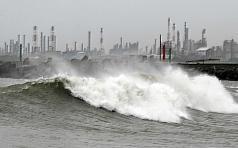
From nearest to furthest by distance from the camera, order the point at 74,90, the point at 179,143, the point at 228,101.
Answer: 1. the point at 179,143
2. the point at 74,90
3. the point at 228,101

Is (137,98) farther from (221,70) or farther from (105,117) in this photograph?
(221,70)

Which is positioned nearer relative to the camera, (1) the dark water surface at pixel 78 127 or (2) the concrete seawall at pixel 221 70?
(1) the dark water surface at pixel 78 127

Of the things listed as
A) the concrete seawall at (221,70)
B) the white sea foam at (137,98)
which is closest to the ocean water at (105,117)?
the white sea foam at (137,98)

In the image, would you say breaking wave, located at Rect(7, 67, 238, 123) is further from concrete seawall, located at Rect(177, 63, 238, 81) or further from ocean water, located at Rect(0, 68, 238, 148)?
concrete seawall, located at Rect(177, 63, 238, 81)

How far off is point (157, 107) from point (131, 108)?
1405 millimetres

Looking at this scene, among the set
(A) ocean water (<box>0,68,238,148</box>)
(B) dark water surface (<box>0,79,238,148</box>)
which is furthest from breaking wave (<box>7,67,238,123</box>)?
(B) dark water surface (<box>0,79,238,148</box>)

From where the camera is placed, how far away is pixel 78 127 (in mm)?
14727

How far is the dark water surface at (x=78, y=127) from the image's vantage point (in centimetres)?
1245

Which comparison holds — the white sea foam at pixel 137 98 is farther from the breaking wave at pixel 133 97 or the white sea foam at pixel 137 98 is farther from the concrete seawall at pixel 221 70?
the concrete seawall at pixel 221 70

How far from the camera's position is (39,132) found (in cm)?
1319

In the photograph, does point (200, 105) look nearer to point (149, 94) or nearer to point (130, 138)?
point (149, 94)

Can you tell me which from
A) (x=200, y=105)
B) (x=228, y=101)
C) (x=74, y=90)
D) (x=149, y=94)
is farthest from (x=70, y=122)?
(x=228, y=101)

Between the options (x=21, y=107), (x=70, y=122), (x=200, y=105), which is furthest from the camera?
(x=200, y=105)

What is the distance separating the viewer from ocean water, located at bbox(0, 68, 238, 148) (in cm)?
1285
